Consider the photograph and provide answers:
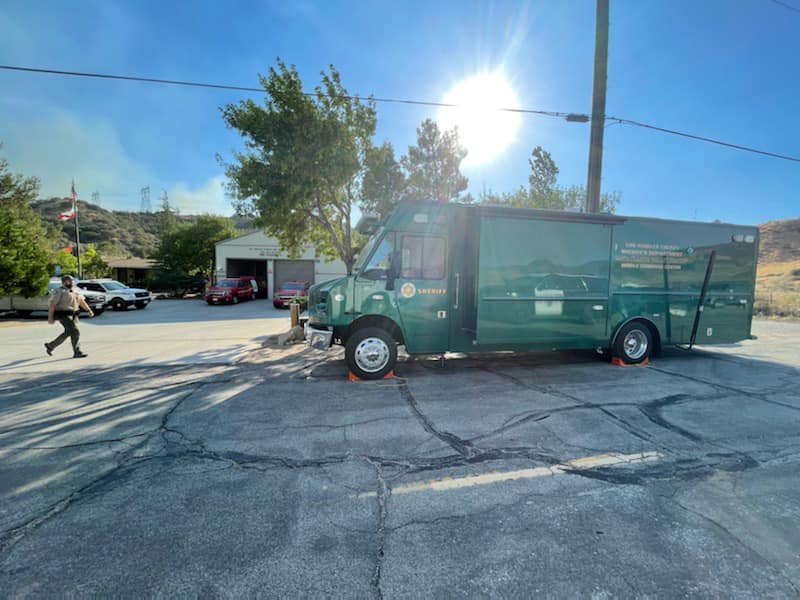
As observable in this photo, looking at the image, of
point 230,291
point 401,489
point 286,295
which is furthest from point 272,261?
point 401,489

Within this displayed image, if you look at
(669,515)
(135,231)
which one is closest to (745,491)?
(669,515)

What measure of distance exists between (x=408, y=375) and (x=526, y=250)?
3.05 metres

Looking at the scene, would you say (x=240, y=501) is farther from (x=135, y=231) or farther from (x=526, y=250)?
(x=135, y=231)

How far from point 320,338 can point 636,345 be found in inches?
250

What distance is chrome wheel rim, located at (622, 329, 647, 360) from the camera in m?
7.34

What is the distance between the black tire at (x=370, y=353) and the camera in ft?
19.8

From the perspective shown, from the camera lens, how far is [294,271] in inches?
1233

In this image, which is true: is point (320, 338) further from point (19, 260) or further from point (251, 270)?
point (251, 270)

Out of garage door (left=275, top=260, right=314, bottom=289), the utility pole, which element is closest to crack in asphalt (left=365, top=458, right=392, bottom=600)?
the utility pole

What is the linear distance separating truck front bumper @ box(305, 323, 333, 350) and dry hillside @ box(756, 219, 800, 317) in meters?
22.8

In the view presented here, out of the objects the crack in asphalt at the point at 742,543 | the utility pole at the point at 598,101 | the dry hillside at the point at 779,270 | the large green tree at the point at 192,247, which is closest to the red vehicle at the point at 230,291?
the large green tree at the point at 192,247

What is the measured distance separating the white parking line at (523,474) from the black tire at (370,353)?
3.15m

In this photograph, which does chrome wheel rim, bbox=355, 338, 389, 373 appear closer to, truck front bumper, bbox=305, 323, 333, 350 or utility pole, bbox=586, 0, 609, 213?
truck front bumper, bbox=305, 323, 333, 350

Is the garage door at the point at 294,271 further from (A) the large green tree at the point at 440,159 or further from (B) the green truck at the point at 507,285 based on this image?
(B) the green truck at the point at 507,285
